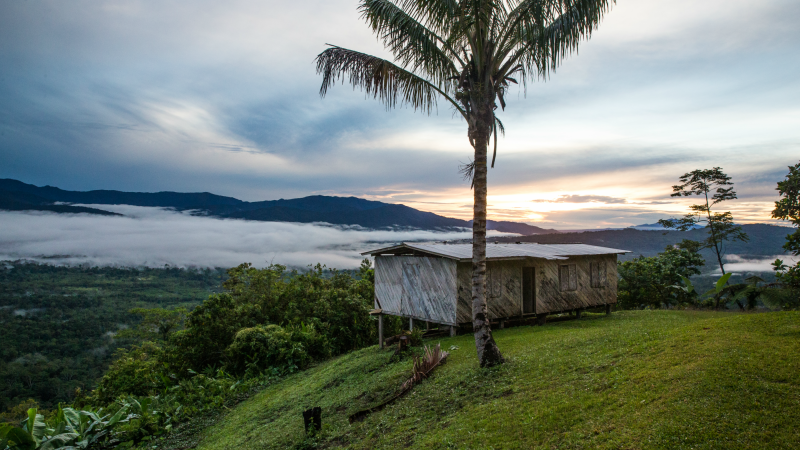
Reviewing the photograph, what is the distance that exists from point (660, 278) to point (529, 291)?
34.8ft

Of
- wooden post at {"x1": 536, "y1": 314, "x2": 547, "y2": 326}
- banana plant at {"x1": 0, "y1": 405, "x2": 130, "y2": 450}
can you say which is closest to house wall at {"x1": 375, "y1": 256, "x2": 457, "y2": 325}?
wooden post at {"x1": 536, "y1": 314, "x2": 547, "y2": 326}

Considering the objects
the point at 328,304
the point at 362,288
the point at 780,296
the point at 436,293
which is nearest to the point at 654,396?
the point at 436,293

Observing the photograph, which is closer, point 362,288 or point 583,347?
point 583,347

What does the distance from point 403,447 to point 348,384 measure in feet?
20.3

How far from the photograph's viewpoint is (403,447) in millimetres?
6246

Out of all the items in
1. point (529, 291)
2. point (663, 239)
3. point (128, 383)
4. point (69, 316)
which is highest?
point (663, 239)

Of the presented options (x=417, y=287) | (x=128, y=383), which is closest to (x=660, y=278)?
(x=417, y=287)

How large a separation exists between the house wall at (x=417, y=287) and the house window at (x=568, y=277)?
19.6 feet

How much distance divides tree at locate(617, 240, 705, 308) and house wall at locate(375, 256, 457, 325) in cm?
1463

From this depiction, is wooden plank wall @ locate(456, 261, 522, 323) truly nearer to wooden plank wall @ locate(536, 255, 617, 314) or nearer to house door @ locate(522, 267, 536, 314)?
house door @ locate(522, 267, 536, 314)

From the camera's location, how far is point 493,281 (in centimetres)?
1639

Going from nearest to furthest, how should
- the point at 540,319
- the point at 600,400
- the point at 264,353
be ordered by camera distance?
1. the point at 600,400
2. the point at 540,319
3. the point at 264,353

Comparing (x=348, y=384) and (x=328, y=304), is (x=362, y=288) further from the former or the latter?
(x=348, y=384)

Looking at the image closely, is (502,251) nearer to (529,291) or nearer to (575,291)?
(529,291)
